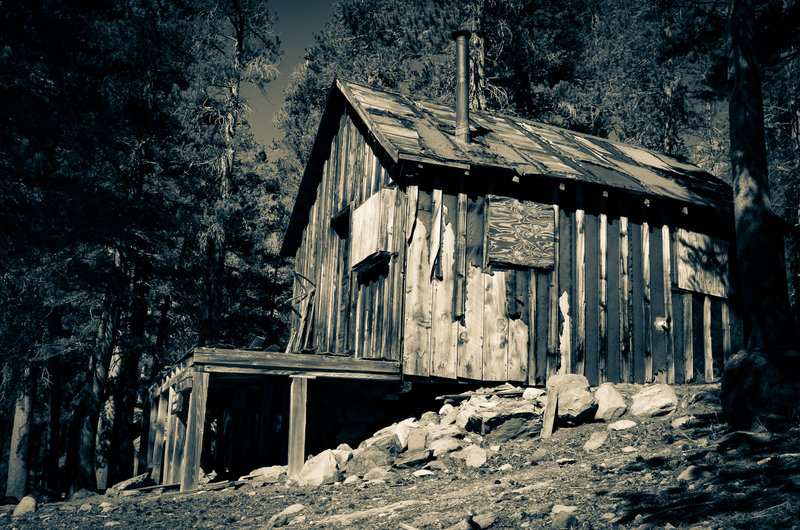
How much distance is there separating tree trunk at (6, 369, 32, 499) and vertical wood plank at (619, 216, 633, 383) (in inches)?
621

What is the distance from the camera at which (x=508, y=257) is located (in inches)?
553

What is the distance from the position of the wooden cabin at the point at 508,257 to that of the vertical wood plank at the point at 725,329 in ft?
0.11

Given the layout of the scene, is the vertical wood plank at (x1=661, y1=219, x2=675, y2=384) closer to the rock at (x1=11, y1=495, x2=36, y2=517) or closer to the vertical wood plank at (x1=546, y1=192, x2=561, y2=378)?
the vertical wood plank at (x1=546, y1=192, x2=561, y2=378)

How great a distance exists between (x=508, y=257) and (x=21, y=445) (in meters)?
15.5

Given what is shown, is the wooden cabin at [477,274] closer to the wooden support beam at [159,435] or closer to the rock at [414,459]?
the wooden support beam at [159,435]

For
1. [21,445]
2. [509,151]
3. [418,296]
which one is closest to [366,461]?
[418,296]

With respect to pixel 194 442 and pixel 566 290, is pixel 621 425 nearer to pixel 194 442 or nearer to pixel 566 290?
pixel 566 290

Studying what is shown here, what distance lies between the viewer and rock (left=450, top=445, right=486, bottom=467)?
10750 mm

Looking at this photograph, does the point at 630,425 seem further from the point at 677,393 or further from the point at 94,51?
the point at 94,51

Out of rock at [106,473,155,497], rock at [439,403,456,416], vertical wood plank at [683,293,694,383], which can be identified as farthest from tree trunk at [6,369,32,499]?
vertical wood plank at [683,293,694,383]

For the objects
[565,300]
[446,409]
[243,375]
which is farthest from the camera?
[565,300]

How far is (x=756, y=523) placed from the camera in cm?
548

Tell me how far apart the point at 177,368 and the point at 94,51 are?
20.5 feet

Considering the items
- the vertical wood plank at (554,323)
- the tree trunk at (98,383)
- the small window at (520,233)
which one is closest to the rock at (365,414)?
the vertical wood plank at (554,323)
